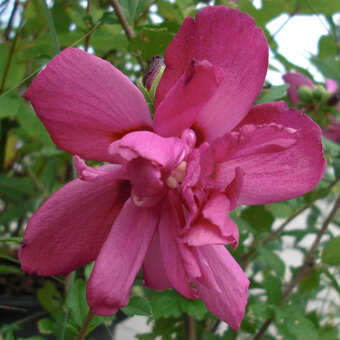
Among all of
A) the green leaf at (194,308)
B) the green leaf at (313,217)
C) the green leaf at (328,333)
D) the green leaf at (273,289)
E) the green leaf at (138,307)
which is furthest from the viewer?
the green leaf at (313,217)

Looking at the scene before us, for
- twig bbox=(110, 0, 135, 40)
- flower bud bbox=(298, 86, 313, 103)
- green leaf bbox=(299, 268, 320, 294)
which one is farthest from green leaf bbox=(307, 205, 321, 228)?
twig bbox=(110, 0, 135, 40)

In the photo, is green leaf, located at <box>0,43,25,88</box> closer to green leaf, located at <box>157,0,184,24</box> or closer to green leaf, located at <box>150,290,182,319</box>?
green leaf, located at <box>157,0,184,24</box>

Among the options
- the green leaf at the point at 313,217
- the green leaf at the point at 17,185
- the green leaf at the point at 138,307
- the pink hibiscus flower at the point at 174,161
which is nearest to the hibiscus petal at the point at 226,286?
the pink hibiscus flower at the point at 174,161

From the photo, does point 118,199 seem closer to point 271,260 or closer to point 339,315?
point 271,260

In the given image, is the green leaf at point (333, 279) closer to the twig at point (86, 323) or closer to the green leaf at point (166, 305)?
the green leaf at point (166, 305)

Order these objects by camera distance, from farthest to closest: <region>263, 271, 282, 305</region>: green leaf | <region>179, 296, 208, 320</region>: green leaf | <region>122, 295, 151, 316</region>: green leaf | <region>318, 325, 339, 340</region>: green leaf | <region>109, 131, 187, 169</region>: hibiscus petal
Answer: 1. <region>318, 325, 339, 340</region>: green leaf
2. <region>263, 271, 282, 305</region>: green leaf
3. <region>179, 296, 208, 320</region>: green leaf
4. <region>122, 295, 151, 316</region>: green leaf
5. <region>109, 131, 187, 169</region>: hibiscus petal
